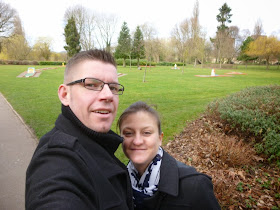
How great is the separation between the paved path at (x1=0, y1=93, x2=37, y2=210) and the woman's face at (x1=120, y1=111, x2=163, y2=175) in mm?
2414

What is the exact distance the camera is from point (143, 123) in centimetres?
181

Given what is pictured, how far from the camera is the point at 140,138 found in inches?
69.4

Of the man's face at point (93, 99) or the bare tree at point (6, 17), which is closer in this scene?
the man's face at point (93, 99)

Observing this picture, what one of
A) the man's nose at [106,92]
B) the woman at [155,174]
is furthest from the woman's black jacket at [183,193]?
the man's nose at [106,92]

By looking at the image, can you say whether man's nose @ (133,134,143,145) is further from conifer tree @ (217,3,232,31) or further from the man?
conifer tree @ (217,3,232,31)

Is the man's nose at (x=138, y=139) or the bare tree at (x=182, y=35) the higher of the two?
the bare tree at (x=182, y=35)

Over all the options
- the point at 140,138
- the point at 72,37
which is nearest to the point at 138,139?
the point at 140,138

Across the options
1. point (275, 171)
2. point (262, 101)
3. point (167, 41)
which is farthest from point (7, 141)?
point (167, 41)

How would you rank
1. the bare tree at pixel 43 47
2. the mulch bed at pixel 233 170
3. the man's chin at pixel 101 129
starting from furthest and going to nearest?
the bare tree at pixel 43 47 < the mulch bed at pixel 233 170 < the man's chin at pixel 101 129

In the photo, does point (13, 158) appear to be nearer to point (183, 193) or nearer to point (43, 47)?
point (183, 193)

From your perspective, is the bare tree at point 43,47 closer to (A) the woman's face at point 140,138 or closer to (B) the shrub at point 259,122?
(B) the shrub at point 259,122

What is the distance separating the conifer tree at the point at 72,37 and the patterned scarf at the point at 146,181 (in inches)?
2018

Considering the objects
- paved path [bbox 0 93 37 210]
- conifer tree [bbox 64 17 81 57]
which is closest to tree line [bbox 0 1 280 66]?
conifer tree [bbox 64 17 81 57]

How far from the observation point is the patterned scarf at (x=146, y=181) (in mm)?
1647
